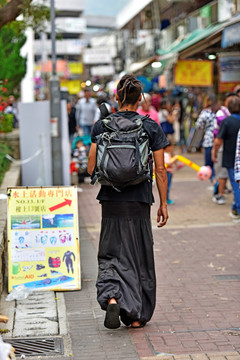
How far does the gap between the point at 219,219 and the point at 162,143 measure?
5.64 m

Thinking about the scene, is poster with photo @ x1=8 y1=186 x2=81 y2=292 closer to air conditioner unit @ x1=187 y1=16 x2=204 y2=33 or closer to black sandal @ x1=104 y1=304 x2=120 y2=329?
black sandal @ x1=104 y1=304 x2=120 y2=329

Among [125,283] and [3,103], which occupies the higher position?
[3,103]

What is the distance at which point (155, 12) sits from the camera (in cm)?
3662

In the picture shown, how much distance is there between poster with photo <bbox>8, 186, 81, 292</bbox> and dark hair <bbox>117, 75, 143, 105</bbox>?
1622 mm

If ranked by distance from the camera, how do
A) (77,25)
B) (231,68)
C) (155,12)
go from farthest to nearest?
(77,25), (155,12), (231,68)

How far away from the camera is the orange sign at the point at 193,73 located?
20812 millimetres

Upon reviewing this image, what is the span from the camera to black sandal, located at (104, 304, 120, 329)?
5.44 m

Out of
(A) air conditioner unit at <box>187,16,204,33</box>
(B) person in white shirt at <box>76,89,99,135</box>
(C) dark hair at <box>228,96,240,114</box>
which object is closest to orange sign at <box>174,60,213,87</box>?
(B) person in white shirt at <box>76,89,99,135</box>

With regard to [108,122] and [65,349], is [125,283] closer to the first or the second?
[65,349]

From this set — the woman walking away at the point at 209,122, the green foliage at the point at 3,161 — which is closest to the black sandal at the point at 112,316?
the green foliage at the point at 3,161

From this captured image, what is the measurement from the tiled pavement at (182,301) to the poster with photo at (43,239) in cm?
26

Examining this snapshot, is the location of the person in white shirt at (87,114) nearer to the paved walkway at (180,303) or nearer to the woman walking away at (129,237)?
the paved walkway at (180,303)

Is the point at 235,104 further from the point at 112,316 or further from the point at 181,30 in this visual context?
the point at 181,30

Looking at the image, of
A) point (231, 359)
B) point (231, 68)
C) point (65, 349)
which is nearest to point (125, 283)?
point (65, 349)
